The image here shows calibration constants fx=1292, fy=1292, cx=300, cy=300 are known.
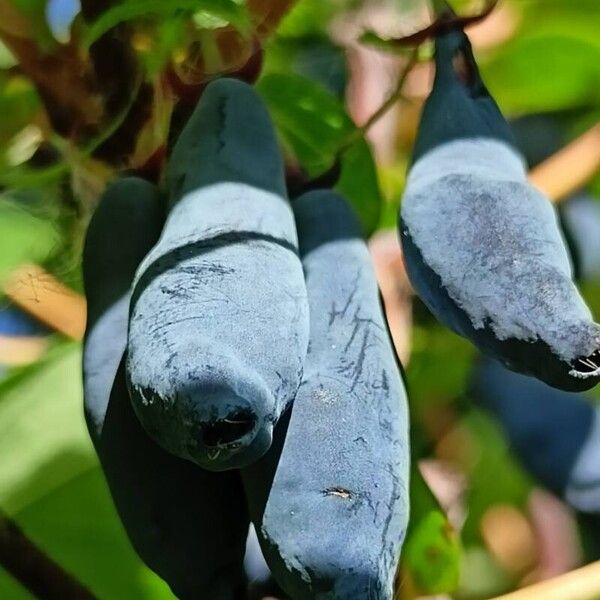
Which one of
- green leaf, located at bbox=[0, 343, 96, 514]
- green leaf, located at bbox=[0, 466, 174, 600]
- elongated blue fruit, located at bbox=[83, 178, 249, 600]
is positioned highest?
elongated blue fruit, located at bbox=[83, 178, 249, 600]

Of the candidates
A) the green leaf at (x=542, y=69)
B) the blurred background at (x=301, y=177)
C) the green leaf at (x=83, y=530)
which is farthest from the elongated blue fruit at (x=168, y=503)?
the green leaf at (x=542, y=69)

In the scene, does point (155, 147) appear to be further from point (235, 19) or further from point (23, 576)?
point (23, 576)

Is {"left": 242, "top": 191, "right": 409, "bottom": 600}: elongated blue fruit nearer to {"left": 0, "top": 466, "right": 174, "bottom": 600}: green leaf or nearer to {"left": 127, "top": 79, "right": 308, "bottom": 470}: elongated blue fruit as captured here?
{"left": 127, "top": 79, "right": 308, "bottom": 470}: elongated blue fruit

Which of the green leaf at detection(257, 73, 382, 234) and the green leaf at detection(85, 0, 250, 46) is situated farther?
the green leaf at detection(257, 73, 382, 234)

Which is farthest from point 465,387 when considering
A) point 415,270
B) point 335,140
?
point 415,270

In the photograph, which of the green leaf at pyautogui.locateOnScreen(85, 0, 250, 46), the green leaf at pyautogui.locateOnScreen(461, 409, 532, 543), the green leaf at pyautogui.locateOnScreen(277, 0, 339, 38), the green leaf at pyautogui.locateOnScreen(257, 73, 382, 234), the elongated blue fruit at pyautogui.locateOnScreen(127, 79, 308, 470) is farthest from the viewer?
the green leaf at pyautogui.locateOnScreen(461, 409, 532, 543)

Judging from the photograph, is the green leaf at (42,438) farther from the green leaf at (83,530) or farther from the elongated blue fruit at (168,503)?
the elongated blue fruit at (168,503)

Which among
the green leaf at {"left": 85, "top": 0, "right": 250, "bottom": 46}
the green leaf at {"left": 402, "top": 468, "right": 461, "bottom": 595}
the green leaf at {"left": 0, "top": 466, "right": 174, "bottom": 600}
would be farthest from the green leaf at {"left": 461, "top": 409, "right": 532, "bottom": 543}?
the green leaf at {"left": 85, "top": 0, "right": 250, "bottom": 46}
